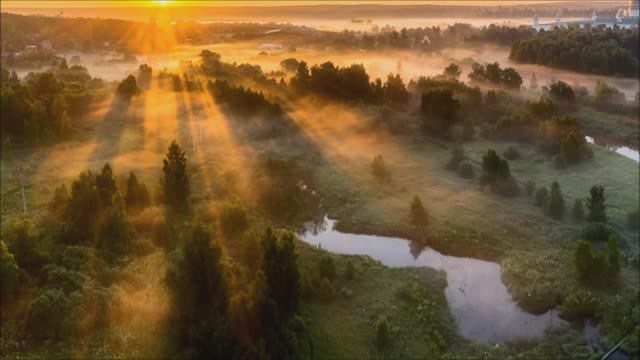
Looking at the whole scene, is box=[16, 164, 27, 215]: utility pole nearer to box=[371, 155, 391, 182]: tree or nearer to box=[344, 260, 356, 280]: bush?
box=[344, 260, 356, 280]: bush

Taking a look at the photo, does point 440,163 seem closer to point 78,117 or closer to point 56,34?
point 78,117

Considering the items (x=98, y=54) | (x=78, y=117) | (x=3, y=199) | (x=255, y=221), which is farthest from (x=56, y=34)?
(x=255, y=221)

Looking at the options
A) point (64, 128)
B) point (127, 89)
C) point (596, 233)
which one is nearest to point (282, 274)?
point (596, 233)

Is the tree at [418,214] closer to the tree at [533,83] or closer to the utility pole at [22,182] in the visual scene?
the utility pole at [22,182]

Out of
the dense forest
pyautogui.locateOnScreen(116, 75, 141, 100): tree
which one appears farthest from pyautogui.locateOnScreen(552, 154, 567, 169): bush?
pyautogui.locateOnScreen(116, 75, 141, 100): tree

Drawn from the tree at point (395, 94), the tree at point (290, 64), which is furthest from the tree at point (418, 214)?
the tree at point (290, 64)

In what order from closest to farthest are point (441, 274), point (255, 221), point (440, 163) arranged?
point (441, 274)
point (255, 221)
point (440, 163)

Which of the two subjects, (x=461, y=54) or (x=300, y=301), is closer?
(x=300, y=301)
